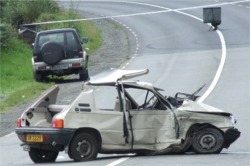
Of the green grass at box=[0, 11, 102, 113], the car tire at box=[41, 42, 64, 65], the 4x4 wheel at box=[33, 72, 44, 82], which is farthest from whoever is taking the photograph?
the 4x4 wheel at box=[33, 72, 44, 82]

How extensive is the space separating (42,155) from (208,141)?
10.0ft

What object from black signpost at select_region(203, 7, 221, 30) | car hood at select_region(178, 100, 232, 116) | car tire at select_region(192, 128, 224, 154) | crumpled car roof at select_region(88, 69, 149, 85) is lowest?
car tire at select_region(192, 128, 224, 154)

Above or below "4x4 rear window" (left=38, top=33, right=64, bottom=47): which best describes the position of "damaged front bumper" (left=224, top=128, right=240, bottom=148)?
below

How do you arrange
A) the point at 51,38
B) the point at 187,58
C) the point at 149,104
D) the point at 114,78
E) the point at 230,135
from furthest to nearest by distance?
the point at 187,58 < the point at 51,38 < the point at 149,104 < the point at 114,78 < the point at 230,135

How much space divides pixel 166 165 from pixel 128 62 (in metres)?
24.4

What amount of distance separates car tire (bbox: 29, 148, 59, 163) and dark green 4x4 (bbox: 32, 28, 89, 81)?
1721 centimetres

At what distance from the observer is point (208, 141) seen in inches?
666

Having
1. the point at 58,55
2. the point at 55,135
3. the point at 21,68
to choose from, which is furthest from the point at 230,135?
the point at 21,68

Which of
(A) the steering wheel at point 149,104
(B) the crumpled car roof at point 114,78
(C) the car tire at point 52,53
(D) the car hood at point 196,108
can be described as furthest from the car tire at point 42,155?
(C) the car tire at point 52,53

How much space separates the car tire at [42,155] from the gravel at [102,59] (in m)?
7.08

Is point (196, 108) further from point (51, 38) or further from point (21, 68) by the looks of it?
point (21, 68)

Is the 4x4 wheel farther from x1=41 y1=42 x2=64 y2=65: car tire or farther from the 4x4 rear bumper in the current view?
the 4x4 rear bumper

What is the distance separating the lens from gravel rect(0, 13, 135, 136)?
2752 cm

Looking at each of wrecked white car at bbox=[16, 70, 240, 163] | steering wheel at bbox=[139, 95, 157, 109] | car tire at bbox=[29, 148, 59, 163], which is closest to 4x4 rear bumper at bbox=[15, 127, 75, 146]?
wrecked white car at bbox=[16, 70, 240, 163]
